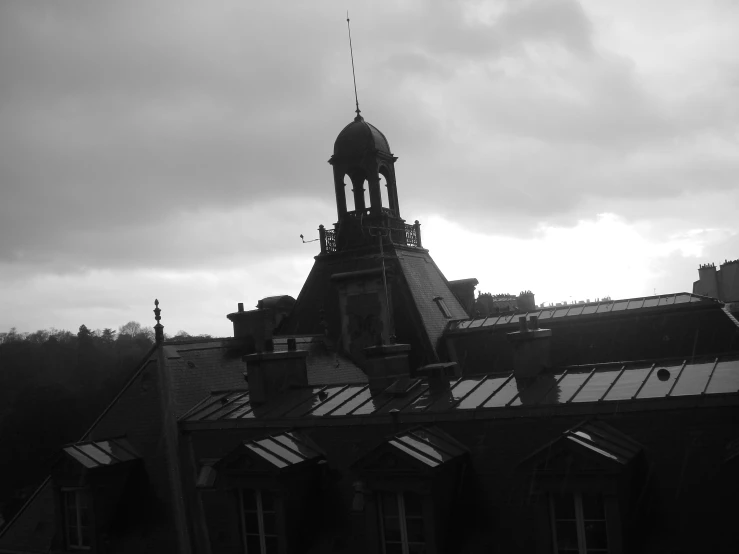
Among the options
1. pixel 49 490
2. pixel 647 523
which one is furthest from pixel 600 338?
pixel 49 490

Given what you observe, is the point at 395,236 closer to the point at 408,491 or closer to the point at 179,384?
the point at 179,384

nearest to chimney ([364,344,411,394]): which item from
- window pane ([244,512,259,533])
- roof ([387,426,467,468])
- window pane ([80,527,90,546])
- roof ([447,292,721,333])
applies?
roof ([387,426,467,468])

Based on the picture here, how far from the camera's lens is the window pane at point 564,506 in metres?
12.1

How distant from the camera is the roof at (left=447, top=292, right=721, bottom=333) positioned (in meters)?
25.1

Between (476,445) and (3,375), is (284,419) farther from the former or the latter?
(3,375)

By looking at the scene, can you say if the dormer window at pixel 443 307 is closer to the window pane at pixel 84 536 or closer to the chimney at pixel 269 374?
the chimney at pixel 269 374

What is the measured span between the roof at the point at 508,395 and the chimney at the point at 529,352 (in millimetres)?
268

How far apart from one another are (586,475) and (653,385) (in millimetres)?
3115

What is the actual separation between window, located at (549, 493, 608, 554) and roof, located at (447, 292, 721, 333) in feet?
48.8

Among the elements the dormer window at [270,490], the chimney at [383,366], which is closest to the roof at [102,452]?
the dormer window at [270,490]

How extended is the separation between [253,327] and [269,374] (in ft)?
20.8

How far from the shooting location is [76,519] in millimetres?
17531

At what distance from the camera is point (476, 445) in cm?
1399

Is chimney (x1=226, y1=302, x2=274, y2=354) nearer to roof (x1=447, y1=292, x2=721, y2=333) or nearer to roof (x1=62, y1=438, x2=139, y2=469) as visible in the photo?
roof (x1=62, y1=438, x2=139, y2=469)
